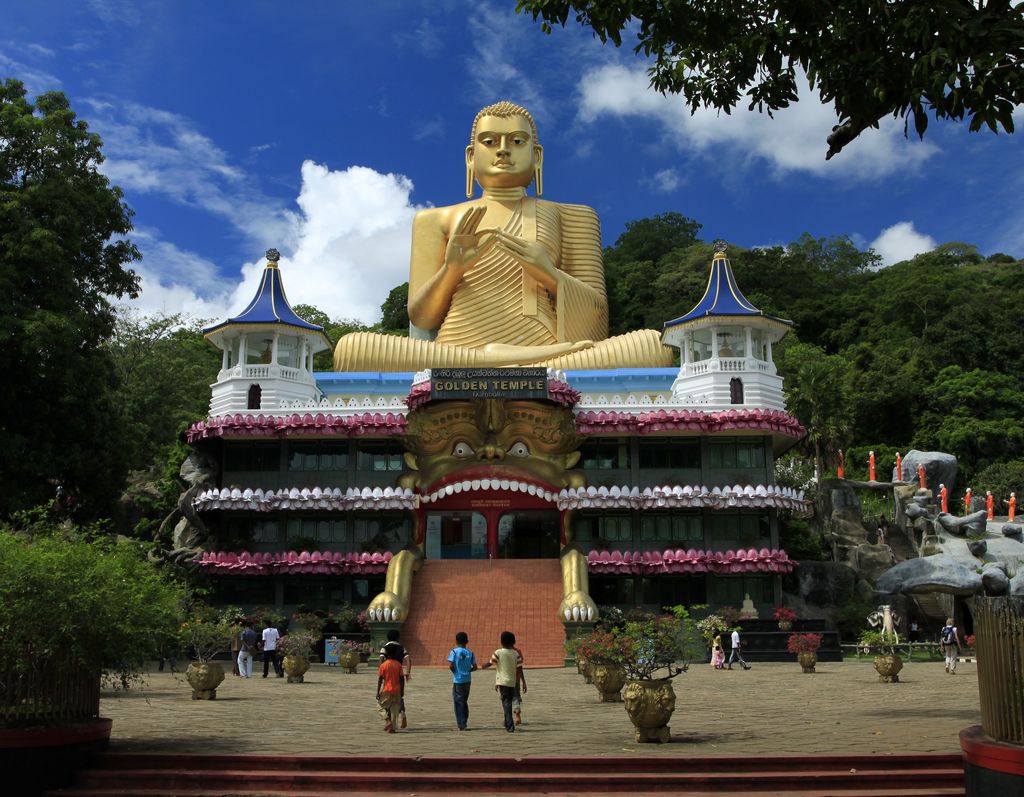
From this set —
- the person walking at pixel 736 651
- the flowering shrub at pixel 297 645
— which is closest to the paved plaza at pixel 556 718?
the flowering shrub at pixel 297 645

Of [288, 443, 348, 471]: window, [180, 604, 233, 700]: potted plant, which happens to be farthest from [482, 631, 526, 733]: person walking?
[288, 443, 348, 471]: window

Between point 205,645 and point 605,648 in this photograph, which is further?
point 205,645

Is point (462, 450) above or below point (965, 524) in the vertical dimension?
above

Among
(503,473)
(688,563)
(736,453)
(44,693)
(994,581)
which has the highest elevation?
(736,453)

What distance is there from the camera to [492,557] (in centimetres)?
3216

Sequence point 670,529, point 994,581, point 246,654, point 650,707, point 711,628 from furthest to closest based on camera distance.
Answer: point 994,581, point 670,529, point 711,628, point 246,654, point 650,707

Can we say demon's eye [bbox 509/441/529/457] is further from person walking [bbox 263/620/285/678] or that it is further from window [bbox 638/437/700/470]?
person walking [bbox 263/620/285/678]

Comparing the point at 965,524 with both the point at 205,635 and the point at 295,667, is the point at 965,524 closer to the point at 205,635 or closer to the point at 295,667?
the point at 295,667

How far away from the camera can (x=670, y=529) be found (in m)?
32.1

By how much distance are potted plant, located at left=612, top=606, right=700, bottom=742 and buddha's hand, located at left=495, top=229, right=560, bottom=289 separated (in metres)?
23.1

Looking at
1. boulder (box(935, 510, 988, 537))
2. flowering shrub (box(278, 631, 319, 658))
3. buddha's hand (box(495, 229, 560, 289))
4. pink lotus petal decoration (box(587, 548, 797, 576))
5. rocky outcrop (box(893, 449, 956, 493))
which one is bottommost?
flowering shrub (box(278, 631, 319, 658))

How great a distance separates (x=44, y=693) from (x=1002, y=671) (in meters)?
8.99

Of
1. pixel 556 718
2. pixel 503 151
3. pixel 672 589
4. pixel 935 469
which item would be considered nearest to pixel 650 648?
pixel 556 718

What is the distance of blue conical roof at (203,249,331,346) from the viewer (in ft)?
109
